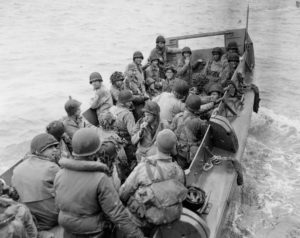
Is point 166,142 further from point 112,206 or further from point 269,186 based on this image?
point 269,186

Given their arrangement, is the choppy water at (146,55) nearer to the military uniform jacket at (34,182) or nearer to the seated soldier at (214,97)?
the seated soldier at (214,97)

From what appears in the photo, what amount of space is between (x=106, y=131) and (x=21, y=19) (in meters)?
17.7

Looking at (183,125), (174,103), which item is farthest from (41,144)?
(174,103)

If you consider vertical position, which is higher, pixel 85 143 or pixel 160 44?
pixel 85 143

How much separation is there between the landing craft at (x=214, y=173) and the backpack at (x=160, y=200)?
193 mm

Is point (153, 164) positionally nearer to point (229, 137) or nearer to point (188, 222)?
point (188, 222)

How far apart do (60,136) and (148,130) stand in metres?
1.10

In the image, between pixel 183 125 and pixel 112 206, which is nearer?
pixel 112 206

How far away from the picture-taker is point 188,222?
3.11m

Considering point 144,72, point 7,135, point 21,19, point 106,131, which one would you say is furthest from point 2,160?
point 21,19

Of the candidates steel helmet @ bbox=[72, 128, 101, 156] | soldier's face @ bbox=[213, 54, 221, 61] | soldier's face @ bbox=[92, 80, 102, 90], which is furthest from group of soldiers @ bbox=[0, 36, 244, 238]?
soldier's face @ bbox=[213, 54, 221, 61]

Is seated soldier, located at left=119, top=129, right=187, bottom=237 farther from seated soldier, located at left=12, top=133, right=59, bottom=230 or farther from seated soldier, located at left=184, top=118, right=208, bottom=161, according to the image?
seated soldier, located at left=184, top=118, right=208, bottom=161

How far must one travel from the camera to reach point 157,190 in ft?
9.55

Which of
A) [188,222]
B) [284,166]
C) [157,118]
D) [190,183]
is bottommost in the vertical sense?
[284,166]
